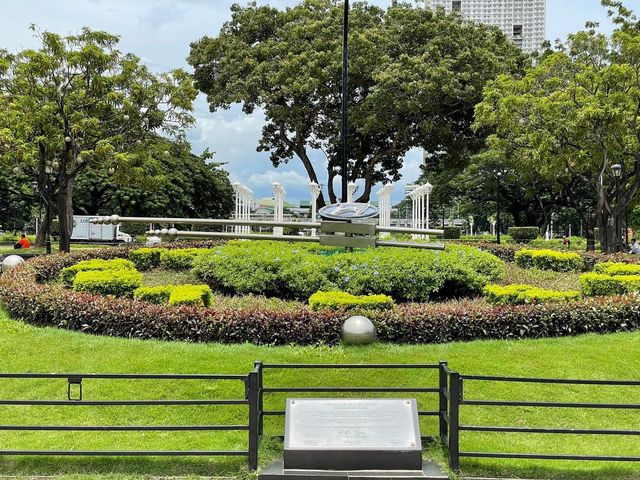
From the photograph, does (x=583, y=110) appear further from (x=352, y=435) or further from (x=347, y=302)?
(x=352, y=435)

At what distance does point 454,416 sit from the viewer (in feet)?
13.2

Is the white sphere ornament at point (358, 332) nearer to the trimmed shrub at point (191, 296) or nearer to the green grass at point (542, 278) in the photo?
the trimmed shrub at point (191, 296)

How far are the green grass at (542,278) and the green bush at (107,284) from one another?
26.2 ft

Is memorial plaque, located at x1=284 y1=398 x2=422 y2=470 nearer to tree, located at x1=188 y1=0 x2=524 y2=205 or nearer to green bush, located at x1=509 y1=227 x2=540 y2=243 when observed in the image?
tree, located at x1=188 y1=0 x2=524 y2=205

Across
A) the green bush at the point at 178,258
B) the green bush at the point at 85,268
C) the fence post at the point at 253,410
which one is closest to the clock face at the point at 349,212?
the fence post at the point at 253,410

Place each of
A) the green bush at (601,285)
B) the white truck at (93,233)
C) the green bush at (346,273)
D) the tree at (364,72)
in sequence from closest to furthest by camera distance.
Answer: the green bush at (346,273)
the green bush at (601,285)
the tree at (364,72)
the white truck at (93,233)

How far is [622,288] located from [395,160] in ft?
71.3

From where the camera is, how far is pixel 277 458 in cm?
434

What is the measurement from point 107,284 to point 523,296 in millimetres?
7417

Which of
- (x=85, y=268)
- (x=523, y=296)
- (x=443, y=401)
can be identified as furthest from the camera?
(x=85, y=268)

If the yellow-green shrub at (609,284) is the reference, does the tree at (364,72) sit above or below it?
above

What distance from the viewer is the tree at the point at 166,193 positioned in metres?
35.8

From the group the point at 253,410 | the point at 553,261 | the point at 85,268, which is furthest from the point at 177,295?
the point at 553,261

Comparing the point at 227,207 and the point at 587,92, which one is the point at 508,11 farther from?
the point at 587,92
